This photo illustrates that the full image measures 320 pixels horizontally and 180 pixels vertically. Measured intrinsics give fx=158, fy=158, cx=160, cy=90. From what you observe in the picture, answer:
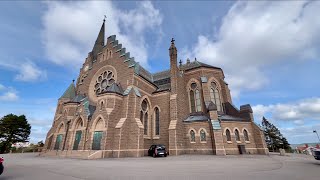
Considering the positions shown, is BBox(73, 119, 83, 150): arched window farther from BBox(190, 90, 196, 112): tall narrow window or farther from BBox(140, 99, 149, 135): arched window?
BBox(190, 90, 196, 112): tall narrow window

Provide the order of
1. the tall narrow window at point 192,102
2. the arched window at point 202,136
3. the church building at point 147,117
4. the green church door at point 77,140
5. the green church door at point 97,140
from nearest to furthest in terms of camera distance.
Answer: the green church door at point 97,140, the church building at point 147,117, the green church door at point 77,140, the arched window at point 202,136, the tall narrow window at point 192,102

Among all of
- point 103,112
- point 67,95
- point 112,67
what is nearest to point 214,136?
point 103,112

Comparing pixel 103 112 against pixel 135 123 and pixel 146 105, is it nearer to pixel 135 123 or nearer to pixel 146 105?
pixel 135 123

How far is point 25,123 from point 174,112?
150 feet

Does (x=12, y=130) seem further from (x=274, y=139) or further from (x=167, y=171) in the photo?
(x=274, y=139)

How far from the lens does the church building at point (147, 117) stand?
20719mm

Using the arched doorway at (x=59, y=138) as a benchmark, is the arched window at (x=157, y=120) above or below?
above

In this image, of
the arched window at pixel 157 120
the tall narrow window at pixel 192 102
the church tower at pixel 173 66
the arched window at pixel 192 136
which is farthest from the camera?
the tall narrow window at pixel 192 102

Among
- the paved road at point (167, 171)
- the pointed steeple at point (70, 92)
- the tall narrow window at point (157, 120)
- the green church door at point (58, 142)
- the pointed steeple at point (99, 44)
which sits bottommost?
the paved road at point (167, 171)

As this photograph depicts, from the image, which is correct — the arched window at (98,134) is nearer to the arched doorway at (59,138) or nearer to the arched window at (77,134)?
the arched window at (77,134)

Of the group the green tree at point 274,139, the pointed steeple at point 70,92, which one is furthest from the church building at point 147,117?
the green tree at point 274,139

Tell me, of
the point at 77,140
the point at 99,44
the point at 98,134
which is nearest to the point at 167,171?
the point at 98,134

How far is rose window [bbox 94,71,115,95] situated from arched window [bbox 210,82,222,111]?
18244 mm

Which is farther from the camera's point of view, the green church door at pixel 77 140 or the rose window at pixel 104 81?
the rose window at pixel 104 81
